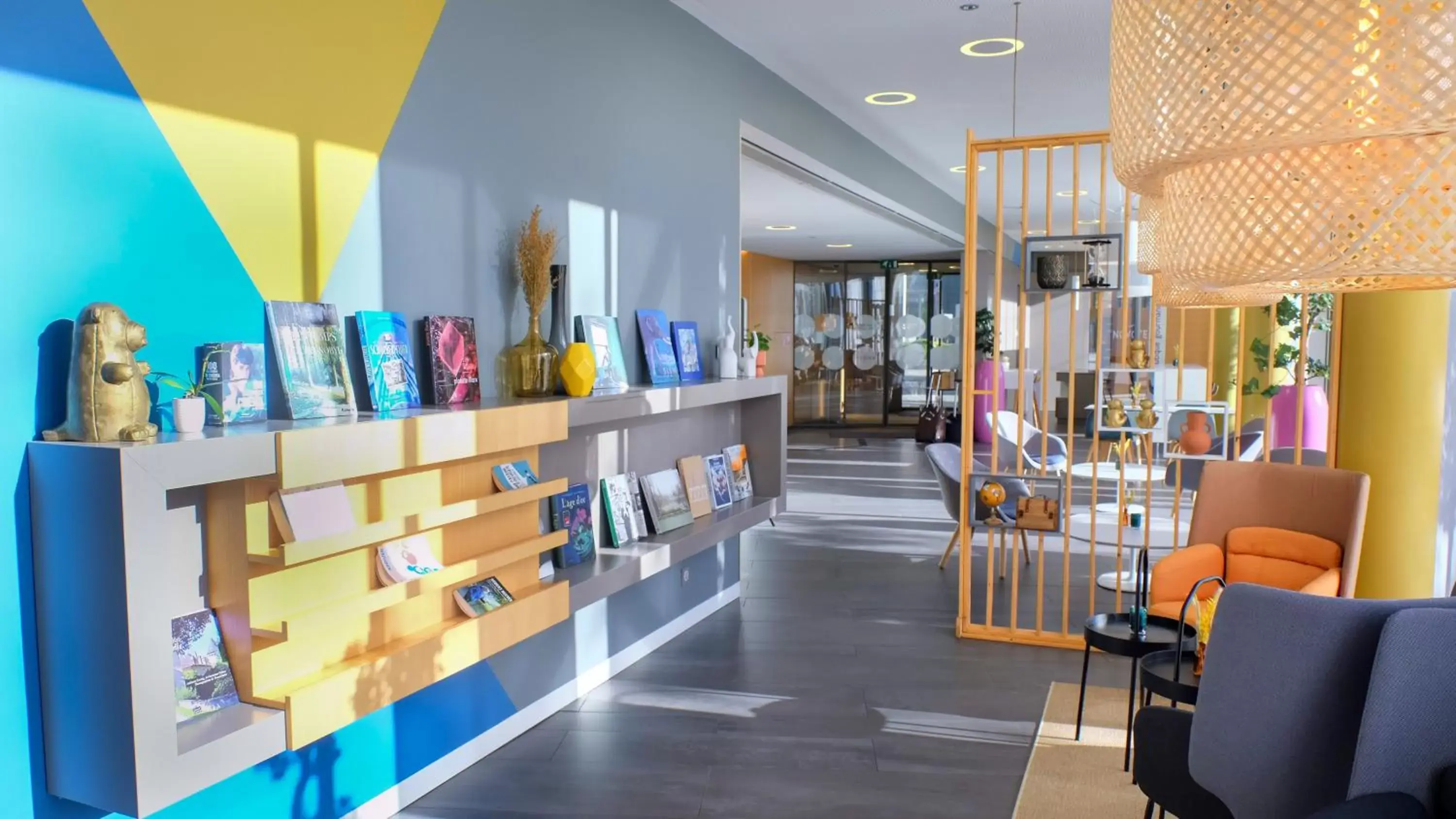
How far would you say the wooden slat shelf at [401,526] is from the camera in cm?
239

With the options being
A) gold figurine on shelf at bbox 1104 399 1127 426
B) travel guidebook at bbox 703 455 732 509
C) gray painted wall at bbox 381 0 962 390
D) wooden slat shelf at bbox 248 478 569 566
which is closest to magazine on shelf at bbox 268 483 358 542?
wooden slat shelf at bbox 248 478 569 566

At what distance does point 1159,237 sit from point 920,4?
142 inches

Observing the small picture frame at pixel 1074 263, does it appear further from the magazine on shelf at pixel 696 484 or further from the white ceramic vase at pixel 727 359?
the magazine on shelf at pixel 696 484

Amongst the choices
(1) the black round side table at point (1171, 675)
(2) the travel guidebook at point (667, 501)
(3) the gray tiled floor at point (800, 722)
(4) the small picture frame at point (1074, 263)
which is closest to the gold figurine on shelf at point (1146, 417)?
(4) the small picture frame at point (1074, 263)

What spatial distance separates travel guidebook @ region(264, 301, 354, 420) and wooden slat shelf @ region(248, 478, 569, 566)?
0.33 m

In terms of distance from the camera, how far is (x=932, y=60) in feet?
18.6

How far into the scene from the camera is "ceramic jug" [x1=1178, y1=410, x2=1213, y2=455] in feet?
16.6

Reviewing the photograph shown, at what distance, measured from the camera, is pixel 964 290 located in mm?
5215

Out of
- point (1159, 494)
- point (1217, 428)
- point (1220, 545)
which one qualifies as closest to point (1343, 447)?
point (1220, 545)

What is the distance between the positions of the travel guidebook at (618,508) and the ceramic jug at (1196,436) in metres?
2.74

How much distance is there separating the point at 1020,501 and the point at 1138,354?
A: 92cm

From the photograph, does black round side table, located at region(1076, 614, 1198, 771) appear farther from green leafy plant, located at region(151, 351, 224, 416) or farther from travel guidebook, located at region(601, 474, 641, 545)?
green leafy plant, located at region(151, 351, 224, 416)

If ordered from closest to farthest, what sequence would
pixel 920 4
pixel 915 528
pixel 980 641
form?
pixel 920 4 < pixel 980 641 < pixel 915 528

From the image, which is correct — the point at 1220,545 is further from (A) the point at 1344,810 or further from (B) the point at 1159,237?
(B) the point at 1159,237
